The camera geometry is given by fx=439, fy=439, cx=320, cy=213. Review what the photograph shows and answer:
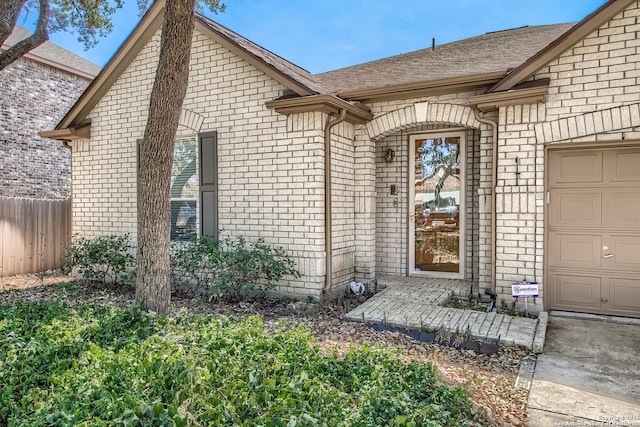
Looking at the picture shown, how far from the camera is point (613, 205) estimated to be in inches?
215

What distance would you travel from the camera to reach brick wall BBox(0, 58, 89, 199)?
1255 cm

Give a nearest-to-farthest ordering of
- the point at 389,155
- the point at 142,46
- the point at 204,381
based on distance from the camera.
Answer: the point at 204,381 < the point at 389,155 < the point at 142,46

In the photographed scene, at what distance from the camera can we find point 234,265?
20.2 ft

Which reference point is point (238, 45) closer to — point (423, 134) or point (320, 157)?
point (320, 157)

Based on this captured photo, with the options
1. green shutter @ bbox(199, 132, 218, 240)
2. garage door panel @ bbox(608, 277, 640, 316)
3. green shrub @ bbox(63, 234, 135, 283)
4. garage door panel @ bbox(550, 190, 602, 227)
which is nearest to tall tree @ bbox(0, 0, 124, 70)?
green shutter @ bbox(199, 132, 218, 240)

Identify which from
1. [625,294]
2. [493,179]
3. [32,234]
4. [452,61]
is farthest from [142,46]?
[625,294]

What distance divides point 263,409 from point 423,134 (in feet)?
19.6

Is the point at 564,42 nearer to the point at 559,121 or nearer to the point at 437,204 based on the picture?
the point at 559,121

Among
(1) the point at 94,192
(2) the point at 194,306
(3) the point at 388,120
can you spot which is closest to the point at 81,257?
(1) the point at 94,192

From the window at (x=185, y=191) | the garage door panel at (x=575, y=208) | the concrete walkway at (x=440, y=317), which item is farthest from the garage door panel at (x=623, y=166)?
the window at (x=185, y=191)

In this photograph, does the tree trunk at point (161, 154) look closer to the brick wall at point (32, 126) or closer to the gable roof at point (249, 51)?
the gable roof at point (249, 51)

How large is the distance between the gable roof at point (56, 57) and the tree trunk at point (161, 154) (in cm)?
1114

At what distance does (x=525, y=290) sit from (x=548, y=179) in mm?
1486

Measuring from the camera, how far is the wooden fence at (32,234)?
9.16 m
